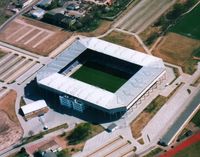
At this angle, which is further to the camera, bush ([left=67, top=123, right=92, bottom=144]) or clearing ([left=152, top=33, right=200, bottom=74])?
clearing ([left=152, top=33, right=200, bottom=74])

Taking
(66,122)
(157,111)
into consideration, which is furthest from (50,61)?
(157,111)

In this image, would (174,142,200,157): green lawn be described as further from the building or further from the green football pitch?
the building

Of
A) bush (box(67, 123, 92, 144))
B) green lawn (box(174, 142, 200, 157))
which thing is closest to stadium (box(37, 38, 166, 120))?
bush (box(67, 123, 92, 144))

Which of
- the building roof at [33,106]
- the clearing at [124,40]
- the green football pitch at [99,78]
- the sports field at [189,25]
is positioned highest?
the sports field at [189,25]

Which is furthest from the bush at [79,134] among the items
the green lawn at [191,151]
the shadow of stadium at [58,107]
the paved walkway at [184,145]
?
the green lawn at [191,151]

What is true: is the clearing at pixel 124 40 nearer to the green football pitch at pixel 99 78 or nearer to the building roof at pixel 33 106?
the green football pitch at pixel 99 78

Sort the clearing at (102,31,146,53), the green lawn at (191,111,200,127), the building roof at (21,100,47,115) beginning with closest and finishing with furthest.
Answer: the green lawn at (191,111,200,127) → the building roof at (21,100,47,115) → the clearing at (102,31,146,53)

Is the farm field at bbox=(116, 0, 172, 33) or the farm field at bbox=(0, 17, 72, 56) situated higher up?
the farm field at bbox=(116, 0, 172, 33)

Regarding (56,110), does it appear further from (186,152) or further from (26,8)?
(26,8)
